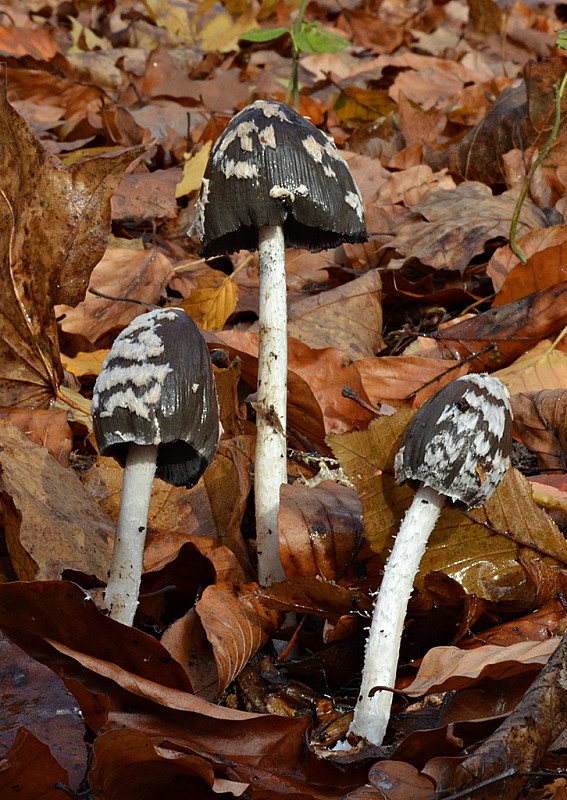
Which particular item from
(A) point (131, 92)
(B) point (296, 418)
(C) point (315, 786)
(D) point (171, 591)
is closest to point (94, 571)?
(D) point (171, 591)

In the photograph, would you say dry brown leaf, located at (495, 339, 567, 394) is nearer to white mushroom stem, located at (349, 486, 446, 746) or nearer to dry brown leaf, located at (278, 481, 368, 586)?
dry brown leaf, located at (278, 481, 368, 586)

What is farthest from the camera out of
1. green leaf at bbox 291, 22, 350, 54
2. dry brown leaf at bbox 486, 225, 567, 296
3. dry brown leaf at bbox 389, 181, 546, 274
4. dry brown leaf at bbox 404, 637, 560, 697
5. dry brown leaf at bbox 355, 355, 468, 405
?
green leaf at bbox 291, 22, 350, 54

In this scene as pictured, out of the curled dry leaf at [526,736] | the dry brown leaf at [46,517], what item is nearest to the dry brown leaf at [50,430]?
the dry brown leaf at [46,517]

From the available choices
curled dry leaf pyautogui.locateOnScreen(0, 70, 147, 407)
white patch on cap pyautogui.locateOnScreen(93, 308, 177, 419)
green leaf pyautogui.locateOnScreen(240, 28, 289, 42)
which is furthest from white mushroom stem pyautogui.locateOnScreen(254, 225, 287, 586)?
green leaf pyautogui.locateOnScreen(240, 28, 289, 42)

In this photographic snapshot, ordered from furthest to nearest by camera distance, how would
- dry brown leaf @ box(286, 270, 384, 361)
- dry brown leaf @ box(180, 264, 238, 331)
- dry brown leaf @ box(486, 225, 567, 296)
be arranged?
dry brown leaf @ box(180, 264, 238, 331), dry brown leaf @ box(286, 270, 384, 361), dry brown leaf @ box(486, 225, 567, 296)

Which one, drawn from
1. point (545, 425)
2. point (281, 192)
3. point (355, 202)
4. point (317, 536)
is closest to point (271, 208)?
point (281, 192)

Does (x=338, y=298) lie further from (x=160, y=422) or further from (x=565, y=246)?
(x=160, y=422)

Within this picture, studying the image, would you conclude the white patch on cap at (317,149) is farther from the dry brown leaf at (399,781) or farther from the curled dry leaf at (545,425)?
the dry brown leaf at (399,781)
